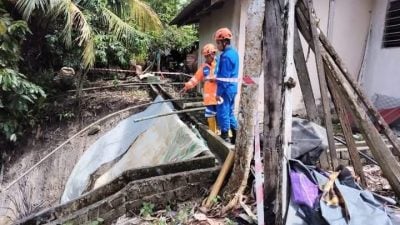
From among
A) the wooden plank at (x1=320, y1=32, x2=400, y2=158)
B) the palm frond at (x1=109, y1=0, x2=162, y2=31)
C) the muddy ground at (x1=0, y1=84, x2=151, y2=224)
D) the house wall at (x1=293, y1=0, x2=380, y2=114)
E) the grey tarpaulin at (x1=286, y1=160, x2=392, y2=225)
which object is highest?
the palm frond at (x1=109, y1=0, x2=162, y2=31)

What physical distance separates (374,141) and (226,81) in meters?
2.23

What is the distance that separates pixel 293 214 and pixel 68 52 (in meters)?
8.75

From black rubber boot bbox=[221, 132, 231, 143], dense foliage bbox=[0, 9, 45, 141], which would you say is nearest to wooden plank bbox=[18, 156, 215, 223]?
black rubber boot bbox=[221, 132, 231, 143]

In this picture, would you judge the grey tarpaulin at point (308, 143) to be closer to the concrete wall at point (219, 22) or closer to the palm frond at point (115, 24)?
the concrete wall at point (219, 22)

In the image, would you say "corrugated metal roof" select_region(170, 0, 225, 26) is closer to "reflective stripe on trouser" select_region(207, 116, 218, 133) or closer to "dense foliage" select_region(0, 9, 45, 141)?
"reflective stripe on trouser" select_region(207, 116, 218, 133)

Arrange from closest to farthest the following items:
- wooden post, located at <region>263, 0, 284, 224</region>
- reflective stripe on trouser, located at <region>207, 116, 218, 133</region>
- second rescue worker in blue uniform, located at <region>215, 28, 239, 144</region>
→ 1. wooden post, located at <region>263, 0, 284, 224</region>
2. second rescue worker in blue uniform, located at <region>215, 28, 239, 144</region>
3. reflective stripe on trouser, located at <region>207, 116, 218, 133</region>

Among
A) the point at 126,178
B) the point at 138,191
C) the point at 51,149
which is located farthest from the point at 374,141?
the point at 51,149

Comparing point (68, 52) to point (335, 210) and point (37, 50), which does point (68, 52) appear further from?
point (335, 210)

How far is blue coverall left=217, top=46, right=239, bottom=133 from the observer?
485cm

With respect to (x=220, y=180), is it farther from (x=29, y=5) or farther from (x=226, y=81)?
(x=29, y=5)

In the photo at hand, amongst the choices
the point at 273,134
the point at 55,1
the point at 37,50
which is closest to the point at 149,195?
the point at 273,134

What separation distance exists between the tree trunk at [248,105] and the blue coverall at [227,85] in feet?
4.74

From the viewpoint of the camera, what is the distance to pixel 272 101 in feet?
10.1

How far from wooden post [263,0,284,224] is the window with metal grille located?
4788 millimetres
